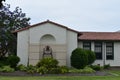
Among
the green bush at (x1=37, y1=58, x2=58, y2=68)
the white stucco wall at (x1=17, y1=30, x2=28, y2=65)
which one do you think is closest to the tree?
the white stucco wall at (x1=17, y1=30, x2=28, y2=65)

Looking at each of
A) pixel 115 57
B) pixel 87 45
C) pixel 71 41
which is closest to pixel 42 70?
pixel 71 41

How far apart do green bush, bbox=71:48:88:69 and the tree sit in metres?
12.6

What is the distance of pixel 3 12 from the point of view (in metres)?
45.5

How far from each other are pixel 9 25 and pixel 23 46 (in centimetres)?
1080

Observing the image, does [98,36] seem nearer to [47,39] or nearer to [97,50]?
[97,50]

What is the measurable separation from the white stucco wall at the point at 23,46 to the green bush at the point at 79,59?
5.09m

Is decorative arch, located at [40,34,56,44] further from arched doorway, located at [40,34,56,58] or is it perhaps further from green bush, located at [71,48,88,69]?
green bush, located at [71,48,88,69]

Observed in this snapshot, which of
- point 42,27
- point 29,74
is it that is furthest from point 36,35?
point 29,74

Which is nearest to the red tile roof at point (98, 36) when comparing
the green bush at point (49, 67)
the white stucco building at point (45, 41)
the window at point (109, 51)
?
the window at point (109, 51)

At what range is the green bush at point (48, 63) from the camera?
103 ft

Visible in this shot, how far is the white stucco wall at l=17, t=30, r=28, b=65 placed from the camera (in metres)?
35.5

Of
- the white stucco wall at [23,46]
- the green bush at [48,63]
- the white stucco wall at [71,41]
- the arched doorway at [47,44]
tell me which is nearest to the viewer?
the green bush at [48,63]

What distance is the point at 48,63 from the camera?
31562 millimetres

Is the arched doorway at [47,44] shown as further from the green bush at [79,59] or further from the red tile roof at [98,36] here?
the red tile roof at [98,36]
